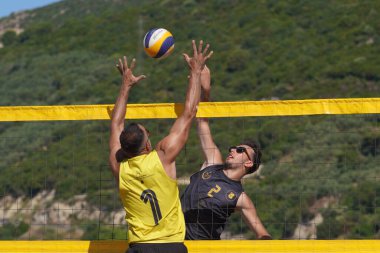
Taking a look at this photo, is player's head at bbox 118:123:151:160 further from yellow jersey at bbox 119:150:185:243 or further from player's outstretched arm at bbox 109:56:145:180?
player's outstretched arm at bbox 109:56:145:180

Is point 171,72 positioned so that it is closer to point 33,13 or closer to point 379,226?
point 379,226

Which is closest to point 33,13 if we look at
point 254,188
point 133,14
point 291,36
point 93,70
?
point 133,14

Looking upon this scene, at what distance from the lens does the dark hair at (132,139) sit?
7012 mm

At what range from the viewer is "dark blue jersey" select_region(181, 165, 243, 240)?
8.32 metres

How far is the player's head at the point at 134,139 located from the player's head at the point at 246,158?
1.49 m

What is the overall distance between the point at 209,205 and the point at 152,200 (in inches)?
52.9

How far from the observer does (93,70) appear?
45719 mm

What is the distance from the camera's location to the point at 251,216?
820 cm

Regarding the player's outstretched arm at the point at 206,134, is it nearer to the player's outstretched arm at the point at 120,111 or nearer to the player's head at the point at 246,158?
the player's head at the point at 246,158

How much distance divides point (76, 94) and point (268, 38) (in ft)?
30.3

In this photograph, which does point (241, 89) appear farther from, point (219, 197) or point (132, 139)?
point (132, 139)

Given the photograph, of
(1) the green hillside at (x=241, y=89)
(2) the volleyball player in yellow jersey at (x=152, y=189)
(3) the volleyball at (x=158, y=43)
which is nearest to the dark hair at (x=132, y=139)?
(2) the volleyball player in yellow jersey at (x=152, y=189)

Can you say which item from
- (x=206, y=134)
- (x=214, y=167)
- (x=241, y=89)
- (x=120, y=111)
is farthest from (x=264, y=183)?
(x=120, y=111)

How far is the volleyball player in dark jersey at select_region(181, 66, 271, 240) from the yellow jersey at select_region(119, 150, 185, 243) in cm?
121
